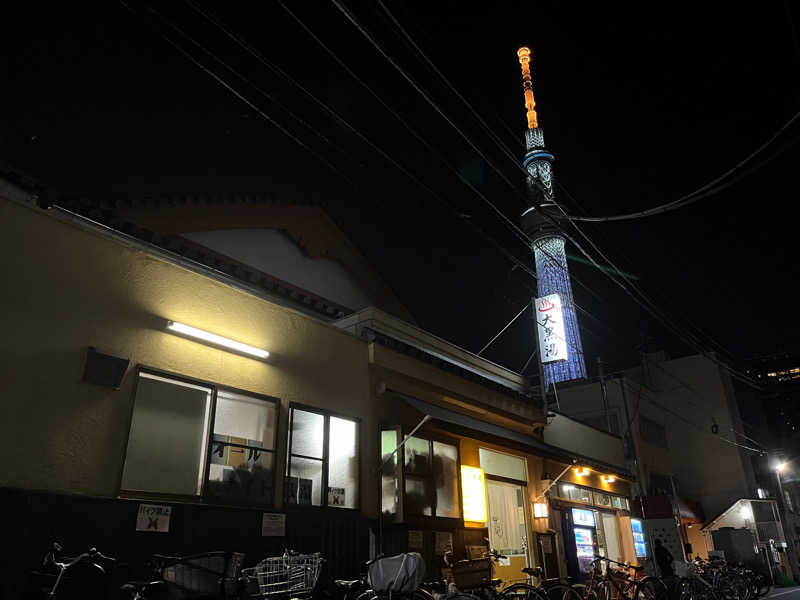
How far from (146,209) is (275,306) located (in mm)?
4923

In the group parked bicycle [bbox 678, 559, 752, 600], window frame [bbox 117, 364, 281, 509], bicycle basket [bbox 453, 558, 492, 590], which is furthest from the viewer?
parked bicycle [bbox 678, 559, 752, 600]

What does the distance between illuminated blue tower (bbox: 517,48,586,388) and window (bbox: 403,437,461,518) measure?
38.3 feet

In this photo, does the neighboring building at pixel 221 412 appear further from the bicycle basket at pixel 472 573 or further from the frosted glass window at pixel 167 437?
the bicycle basket at pixel 472 573

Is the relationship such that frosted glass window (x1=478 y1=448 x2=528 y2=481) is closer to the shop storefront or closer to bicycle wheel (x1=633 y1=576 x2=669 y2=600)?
the shop storefront

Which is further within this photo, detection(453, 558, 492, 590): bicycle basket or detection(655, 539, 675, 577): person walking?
detection(655, 539, 675, 577): person walking

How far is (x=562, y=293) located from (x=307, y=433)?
24.3 m

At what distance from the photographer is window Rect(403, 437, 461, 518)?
11531 millimetres

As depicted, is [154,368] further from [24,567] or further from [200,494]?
[24,567]

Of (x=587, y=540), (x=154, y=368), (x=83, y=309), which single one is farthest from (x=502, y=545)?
(x=83, y=309)

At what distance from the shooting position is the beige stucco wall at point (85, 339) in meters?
6.77

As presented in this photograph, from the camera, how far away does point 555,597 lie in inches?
509

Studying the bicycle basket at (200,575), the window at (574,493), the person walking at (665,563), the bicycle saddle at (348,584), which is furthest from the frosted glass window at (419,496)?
the window at (574,493)

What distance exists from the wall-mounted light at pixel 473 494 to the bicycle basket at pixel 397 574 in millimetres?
6532

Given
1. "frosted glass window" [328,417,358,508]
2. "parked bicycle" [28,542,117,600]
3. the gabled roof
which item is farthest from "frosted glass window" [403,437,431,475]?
"parked bicycle" [28,542,117,600]
